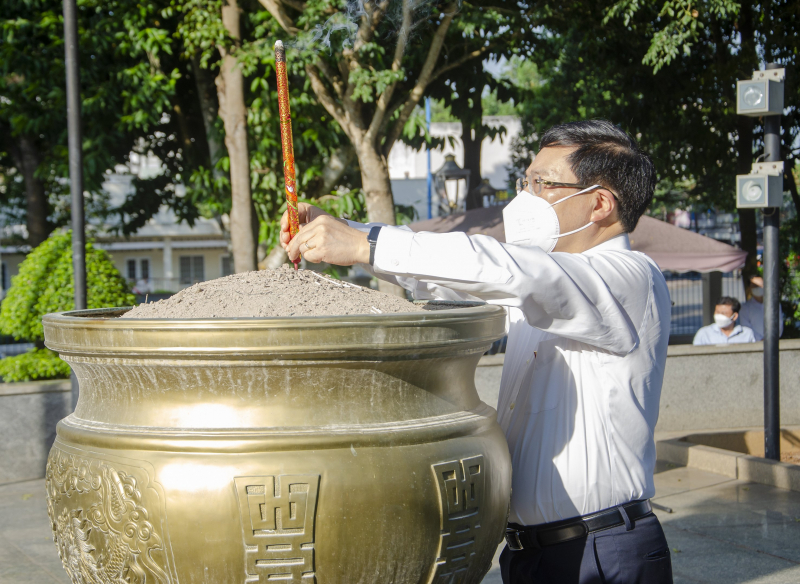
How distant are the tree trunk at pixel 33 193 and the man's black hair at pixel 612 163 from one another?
10.6 m

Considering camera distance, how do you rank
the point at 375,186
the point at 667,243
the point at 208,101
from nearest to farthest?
the point at 375,186 < the point at 208,101 < the point at 667,243

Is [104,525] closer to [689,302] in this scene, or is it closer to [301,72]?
[301,72]

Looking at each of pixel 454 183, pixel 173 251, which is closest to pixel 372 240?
pixel 454 183

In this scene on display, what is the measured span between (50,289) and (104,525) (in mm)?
5633

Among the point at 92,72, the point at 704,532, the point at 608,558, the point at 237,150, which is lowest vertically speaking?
the point at 704,532

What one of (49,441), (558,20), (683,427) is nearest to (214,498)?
(49,441)

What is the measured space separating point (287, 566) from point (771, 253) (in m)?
5.93

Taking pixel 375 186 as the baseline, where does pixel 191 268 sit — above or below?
below

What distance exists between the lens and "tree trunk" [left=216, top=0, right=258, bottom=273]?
25.3 ft

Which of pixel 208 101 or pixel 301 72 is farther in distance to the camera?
pixel 208 101

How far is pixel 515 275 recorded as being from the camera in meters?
1.54

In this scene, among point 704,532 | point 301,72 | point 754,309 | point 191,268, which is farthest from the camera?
point 191,268

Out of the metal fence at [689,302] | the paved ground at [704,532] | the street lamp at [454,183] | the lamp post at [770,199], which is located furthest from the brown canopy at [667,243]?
the metal fence at [689,302]

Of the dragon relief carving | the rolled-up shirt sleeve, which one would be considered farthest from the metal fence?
the dragon relief carving
